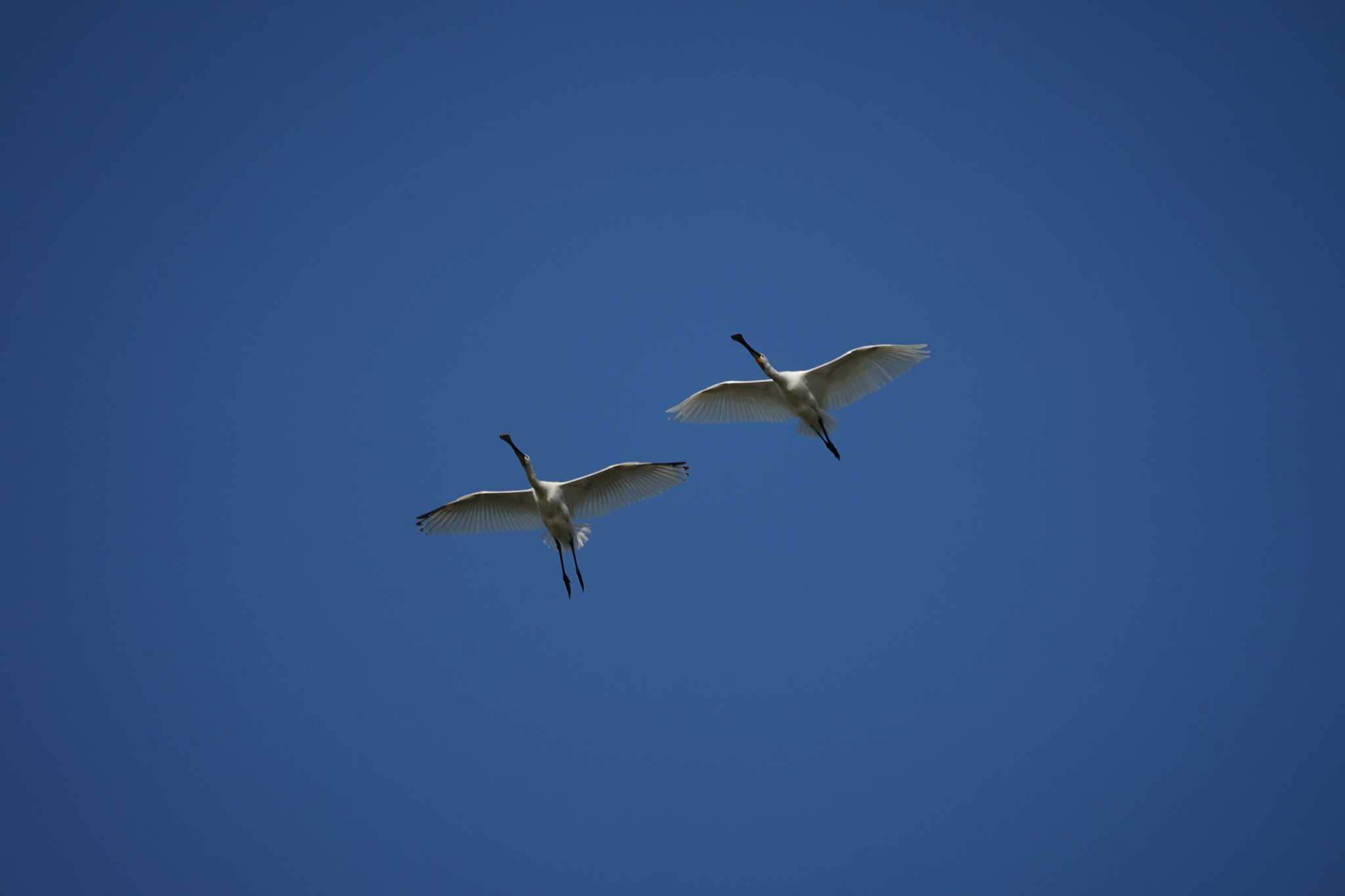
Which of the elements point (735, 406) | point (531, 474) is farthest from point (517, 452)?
point (735, 406)

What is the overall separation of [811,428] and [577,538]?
11.7ft

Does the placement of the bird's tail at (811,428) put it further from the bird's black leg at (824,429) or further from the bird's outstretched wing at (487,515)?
the bird's outstretched wing at (487,515)

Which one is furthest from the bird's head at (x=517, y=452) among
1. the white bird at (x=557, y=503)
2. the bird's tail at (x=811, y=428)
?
the bird's tail at (x=811, y=428)

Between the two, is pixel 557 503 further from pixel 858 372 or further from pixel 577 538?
pixel 858 372

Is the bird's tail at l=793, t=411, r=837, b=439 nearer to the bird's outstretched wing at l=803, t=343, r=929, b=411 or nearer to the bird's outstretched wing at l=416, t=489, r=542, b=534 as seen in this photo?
the bird's outstretched wing at l=803, t=343, r=929, b=411

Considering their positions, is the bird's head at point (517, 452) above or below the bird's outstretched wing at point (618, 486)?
above

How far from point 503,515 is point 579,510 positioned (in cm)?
106

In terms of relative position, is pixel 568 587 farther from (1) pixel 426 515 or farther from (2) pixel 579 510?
(1) pixel 426 515

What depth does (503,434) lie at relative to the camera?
1507cm

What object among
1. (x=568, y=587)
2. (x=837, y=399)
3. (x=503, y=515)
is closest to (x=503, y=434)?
(x=503, y=515)

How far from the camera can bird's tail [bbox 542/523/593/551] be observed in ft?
47.1

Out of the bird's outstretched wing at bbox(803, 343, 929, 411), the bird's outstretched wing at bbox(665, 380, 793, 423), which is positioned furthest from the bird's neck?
the bird's outstretched wing at bbox(803, 343, 929, 411)

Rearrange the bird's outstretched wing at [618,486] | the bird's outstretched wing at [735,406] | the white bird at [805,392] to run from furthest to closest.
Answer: the bird's outstretched wing at [735,406] → the white bird at [805,392] → the bird's outstretched wing at [618,486]

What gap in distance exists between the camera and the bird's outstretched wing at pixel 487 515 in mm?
14367
